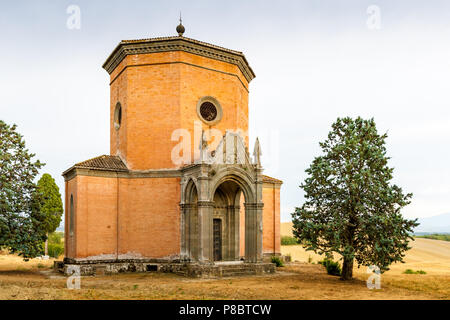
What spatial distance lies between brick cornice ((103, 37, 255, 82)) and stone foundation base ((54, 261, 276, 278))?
38.2ft

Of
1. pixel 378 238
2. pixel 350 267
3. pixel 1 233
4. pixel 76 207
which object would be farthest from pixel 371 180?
pixel 1 233

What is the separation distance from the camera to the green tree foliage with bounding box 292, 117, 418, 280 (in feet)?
58.3

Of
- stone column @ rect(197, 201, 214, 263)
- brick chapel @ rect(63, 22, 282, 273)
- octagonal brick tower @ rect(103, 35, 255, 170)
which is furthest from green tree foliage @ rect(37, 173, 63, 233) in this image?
stone column @ rect(197, 201, 214, 263)

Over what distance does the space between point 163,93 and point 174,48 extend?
2.56 meters

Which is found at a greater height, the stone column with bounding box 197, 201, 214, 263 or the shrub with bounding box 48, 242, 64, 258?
the stone column with bounding box 197, 201, 214, 263

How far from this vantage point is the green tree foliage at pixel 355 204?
17766mm

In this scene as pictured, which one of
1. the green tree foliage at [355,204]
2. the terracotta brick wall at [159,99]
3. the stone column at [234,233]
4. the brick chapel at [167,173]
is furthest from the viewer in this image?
the stone column at [234,233]

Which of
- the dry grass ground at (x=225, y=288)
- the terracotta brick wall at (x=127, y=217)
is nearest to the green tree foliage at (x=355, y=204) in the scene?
the dry grass ground at (x=225, y=288)

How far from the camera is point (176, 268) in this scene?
839 inches

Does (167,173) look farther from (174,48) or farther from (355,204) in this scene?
(355,204)

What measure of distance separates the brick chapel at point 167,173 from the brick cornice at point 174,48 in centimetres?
6

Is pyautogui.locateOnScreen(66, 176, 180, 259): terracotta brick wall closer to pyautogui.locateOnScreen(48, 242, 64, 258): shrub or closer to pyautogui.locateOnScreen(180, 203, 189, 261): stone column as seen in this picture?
pyautogui.locateOnScreen(180, 203, 189, 261): stone column

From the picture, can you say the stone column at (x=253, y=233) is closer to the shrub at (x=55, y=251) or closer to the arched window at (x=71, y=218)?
the arched window at (x=71, y=218)

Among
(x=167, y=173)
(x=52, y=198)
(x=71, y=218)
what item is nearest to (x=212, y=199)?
(x=167, y=173)
